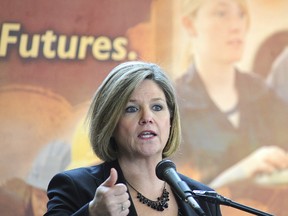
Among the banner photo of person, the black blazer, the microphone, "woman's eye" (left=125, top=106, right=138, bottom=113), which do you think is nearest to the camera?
the microphone

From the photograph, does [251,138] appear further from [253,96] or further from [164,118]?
[164,118]

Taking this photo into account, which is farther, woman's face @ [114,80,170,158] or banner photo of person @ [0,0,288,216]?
banner photo of person @ [0,0,288,216]

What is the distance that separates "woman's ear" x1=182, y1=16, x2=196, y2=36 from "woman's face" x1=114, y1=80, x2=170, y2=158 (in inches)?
79.8

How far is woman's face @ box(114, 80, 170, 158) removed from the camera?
257 cm

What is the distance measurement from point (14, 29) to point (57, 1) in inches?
12.7

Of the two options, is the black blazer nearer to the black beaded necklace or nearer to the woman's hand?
the black beaded necklace

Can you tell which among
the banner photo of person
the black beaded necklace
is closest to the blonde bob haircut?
the black beaded necklace

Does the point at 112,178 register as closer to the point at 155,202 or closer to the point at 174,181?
the point at 174,181

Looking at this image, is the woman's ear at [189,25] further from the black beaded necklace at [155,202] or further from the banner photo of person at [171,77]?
the black beaded necklace at [155,202]

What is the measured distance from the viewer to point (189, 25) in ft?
15.2

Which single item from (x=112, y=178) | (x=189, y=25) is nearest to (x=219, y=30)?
(x=189, y=25)

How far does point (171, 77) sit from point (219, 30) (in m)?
0.49

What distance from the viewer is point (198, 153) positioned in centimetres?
459

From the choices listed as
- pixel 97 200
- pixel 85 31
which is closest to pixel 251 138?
pixel 85 31
